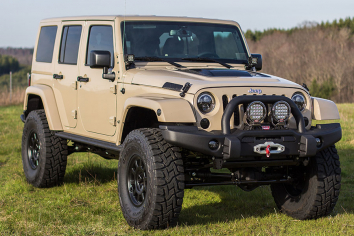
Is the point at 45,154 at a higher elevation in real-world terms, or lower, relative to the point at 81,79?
lower

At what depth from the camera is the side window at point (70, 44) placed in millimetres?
6327

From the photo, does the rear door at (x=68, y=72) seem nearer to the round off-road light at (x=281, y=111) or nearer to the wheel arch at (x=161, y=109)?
the wheel arch at (x=161, y=109)

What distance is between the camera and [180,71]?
5023mm

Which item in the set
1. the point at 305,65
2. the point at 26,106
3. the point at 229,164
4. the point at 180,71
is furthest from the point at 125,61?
the point at 305,65

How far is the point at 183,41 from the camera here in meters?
5.75

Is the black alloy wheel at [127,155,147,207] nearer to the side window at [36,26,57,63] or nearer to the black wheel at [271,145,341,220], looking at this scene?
the black wheel at [271,145,341,220]

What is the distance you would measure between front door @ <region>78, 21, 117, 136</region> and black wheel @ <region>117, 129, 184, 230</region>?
879 millimetres

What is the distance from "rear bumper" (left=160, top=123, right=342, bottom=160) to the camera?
409cm

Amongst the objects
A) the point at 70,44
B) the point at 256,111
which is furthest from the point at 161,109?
the point at 70,44

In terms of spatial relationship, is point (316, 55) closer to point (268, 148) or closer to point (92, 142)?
point (92, 142)

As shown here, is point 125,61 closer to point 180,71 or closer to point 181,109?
point 180,71

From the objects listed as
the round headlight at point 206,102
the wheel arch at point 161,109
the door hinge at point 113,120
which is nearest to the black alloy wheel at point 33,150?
the door hinge at point 113,120

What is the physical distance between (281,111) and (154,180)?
50.4 inches

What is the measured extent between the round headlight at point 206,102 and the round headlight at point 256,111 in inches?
13.1
